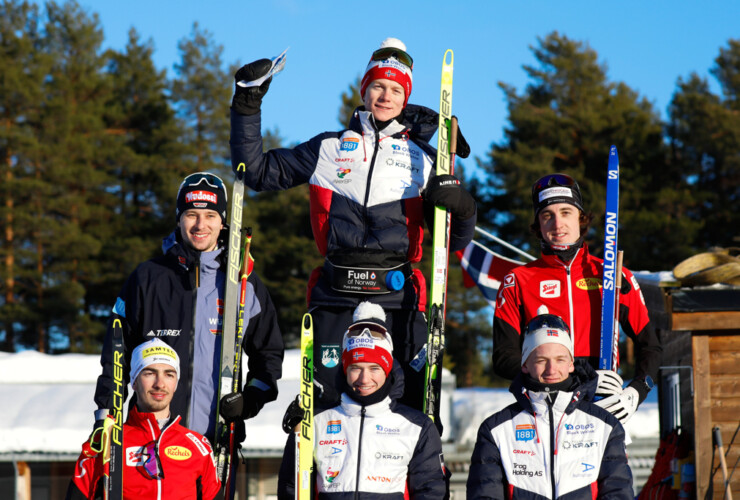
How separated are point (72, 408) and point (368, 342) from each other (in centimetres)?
935

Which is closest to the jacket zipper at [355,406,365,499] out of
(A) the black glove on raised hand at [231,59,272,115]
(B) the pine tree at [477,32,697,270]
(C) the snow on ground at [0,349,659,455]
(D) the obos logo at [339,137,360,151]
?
(D) the obos logo at [339,137,360,151]

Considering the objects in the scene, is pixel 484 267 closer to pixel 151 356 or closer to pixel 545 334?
pixel 545 334

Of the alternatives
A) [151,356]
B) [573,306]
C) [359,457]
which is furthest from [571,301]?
[151,356]

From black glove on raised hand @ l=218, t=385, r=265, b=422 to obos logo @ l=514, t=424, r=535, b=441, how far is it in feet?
4.71

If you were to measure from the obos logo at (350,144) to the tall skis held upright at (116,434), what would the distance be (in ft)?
5.40

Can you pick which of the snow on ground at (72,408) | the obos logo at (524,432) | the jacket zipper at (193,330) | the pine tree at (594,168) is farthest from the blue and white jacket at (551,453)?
the pine tree at (594,168)

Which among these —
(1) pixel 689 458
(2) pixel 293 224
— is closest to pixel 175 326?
(1) pixel 689 458

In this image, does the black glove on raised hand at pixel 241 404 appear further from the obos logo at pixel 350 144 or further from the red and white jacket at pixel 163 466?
the obos logo at pixel 350 144

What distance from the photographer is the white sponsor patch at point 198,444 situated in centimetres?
453

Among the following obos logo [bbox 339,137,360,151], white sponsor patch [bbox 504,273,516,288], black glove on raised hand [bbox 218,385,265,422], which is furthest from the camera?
obos logo [bbox 339,137,360,151]

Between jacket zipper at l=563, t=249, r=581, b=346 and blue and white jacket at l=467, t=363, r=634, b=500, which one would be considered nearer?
blue and white jacket at l=467, t=363, r=634, b=500

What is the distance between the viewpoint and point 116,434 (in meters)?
4.41

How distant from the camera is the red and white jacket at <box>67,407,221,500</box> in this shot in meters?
4.42

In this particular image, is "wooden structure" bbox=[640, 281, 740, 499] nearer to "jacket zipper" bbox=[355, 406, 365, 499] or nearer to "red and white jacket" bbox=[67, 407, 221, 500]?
"jacket zipper" bbox=[355, 406, 365, 499]
